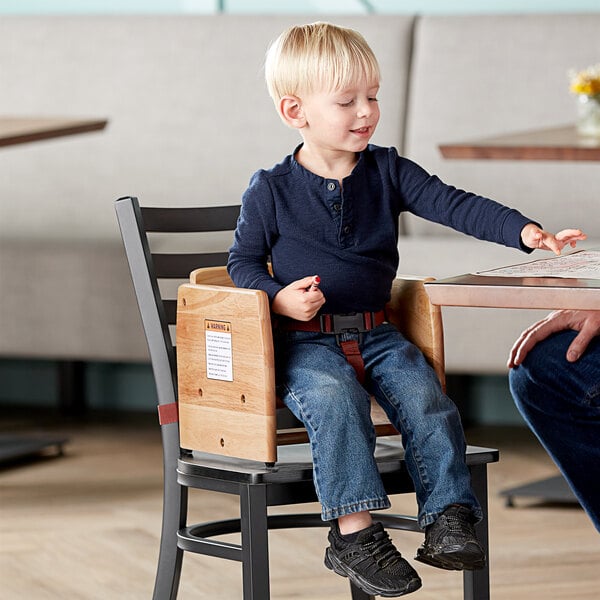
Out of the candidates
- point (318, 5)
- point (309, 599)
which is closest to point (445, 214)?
point (309, 599)

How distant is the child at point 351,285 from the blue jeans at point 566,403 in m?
0.29

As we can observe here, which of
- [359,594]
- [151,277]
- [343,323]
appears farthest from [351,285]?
[359,594]

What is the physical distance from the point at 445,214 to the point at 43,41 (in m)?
2.44

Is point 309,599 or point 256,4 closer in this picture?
point 309,599

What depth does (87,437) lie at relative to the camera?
3582 millimetres

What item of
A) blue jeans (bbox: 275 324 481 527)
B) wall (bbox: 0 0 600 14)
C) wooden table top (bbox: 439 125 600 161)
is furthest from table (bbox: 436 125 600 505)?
wall (bbox: 0 0 600 14)

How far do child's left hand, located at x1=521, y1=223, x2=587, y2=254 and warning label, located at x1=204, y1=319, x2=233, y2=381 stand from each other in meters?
0.36

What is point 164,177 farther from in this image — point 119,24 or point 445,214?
point 445,214

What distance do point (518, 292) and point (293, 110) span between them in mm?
488

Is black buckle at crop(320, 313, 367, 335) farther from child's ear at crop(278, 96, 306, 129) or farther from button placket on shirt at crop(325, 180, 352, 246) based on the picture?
child's ear at crop(278, 96, 306, 129)

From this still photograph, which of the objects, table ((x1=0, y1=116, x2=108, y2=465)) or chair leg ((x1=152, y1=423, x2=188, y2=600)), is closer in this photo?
chair leg ((x1=152, y1=423, x2=188, y2=600))

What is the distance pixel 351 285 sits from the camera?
1729 mm

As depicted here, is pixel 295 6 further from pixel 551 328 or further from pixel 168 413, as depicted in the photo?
pixel 168 413

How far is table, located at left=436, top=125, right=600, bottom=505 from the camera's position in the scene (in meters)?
1.36
